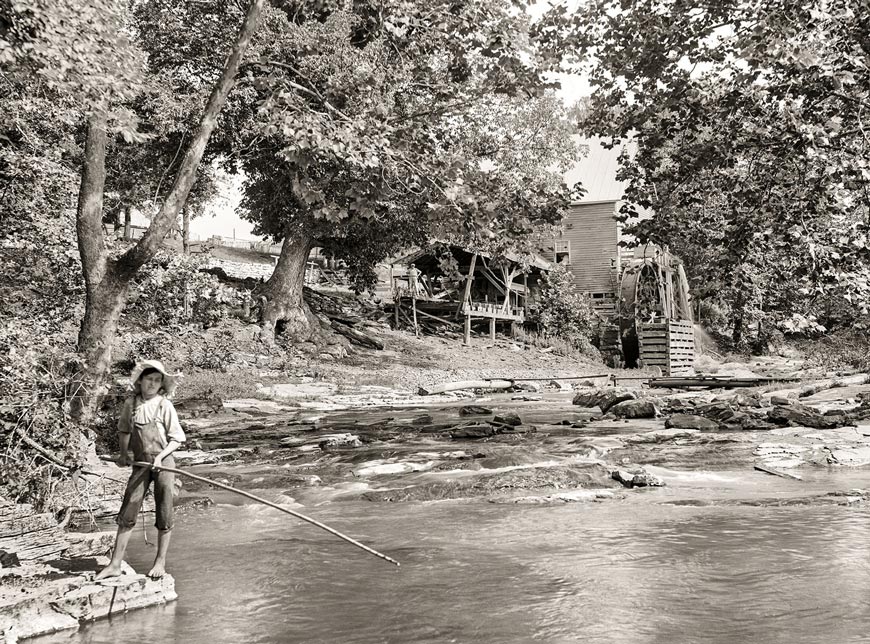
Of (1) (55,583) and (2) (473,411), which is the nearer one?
(1) (55,583)

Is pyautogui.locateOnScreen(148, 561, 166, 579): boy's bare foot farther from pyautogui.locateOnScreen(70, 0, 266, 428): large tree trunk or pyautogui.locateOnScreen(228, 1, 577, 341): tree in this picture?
pyautogui.locateOnScreen(228, 1, 577, 341): tree

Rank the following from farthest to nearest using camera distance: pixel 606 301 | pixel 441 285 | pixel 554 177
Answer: pixel 606 301, pixel 441 285, pixel 554 177

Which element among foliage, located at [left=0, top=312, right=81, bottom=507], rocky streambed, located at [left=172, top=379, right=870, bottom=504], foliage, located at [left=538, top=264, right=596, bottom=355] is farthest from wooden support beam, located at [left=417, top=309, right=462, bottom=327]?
foliage, located at [left=0, top=312, right=81, bottom=507]

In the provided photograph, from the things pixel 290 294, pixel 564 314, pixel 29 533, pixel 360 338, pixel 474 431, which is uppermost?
pixel 290 294

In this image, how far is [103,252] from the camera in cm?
825

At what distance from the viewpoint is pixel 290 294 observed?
94.0ft

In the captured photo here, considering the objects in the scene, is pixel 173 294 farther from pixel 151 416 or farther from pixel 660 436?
pixel 151 416

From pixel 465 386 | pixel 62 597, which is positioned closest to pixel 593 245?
pixel 465 386

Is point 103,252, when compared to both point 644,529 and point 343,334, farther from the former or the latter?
point 343,334

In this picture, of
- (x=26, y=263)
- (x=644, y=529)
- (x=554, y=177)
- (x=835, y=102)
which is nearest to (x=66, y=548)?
(x=644, y=529)

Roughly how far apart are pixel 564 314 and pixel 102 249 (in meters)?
33.2

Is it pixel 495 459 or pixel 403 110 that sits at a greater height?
pixel 403 110

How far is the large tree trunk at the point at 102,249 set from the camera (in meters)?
7.78

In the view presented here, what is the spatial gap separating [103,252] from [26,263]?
1046cm
